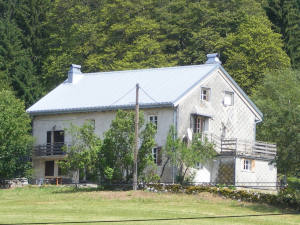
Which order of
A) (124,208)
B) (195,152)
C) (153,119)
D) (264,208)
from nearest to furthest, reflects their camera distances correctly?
(124,208) < (264,208) < (195,152) < (153,119)

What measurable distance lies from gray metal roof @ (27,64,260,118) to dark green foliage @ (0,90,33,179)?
205cm

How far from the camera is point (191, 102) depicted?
56.4 meters

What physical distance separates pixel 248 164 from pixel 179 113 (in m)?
5.76

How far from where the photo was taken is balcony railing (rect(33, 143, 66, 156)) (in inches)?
2377

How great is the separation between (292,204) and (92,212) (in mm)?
11313

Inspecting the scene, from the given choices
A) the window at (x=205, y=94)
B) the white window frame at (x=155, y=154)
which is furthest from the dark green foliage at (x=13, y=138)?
the window at (x=205, y=94)

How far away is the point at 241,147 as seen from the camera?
58.6m

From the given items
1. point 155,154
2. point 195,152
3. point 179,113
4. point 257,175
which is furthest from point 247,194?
point 257,175

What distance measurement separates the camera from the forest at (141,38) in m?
79.9

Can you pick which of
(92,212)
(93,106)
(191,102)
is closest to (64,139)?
(93,106)

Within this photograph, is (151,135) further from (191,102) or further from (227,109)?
(227,109)

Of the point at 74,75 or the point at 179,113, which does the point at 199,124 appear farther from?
the point at 74,75

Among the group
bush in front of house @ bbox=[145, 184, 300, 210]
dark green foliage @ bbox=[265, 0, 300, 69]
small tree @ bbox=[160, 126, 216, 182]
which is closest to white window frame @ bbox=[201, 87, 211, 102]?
small tree @ bbox=[160, 126, 216, 182]

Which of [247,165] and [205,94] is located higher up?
[205,94]
